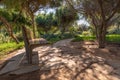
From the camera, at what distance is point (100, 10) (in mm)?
12250

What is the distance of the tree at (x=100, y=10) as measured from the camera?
1216cm

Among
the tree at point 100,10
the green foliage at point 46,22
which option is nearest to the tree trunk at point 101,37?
the tree at point 100,10

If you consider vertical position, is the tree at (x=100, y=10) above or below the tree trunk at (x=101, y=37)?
above

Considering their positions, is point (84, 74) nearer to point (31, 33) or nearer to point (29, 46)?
point (29, 46)

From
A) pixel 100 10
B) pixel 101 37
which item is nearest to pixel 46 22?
pixel 101 37

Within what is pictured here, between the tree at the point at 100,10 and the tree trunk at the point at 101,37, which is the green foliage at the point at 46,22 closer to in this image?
the tree at the point at 100,10

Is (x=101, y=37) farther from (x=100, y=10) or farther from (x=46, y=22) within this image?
(x=46, y=22)

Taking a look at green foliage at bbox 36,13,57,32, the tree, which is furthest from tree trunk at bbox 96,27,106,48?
green foliage at bbox 36,13,57,32

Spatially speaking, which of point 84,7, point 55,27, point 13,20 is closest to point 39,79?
point 84,7

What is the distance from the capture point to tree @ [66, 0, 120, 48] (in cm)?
1216

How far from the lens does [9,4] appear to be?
278 inches

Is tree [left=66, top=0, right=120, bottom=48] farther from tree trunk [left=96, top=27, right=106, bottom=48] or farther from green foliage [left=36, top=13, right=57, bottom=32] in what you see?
green foliage [left=36, top=13, right=57, bottom=32]

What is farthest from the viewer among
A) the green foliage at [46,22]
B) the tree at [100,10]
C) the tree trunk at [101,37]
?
the green foliage at [46,22]

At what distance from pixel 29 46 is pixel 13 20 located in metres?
8.56
